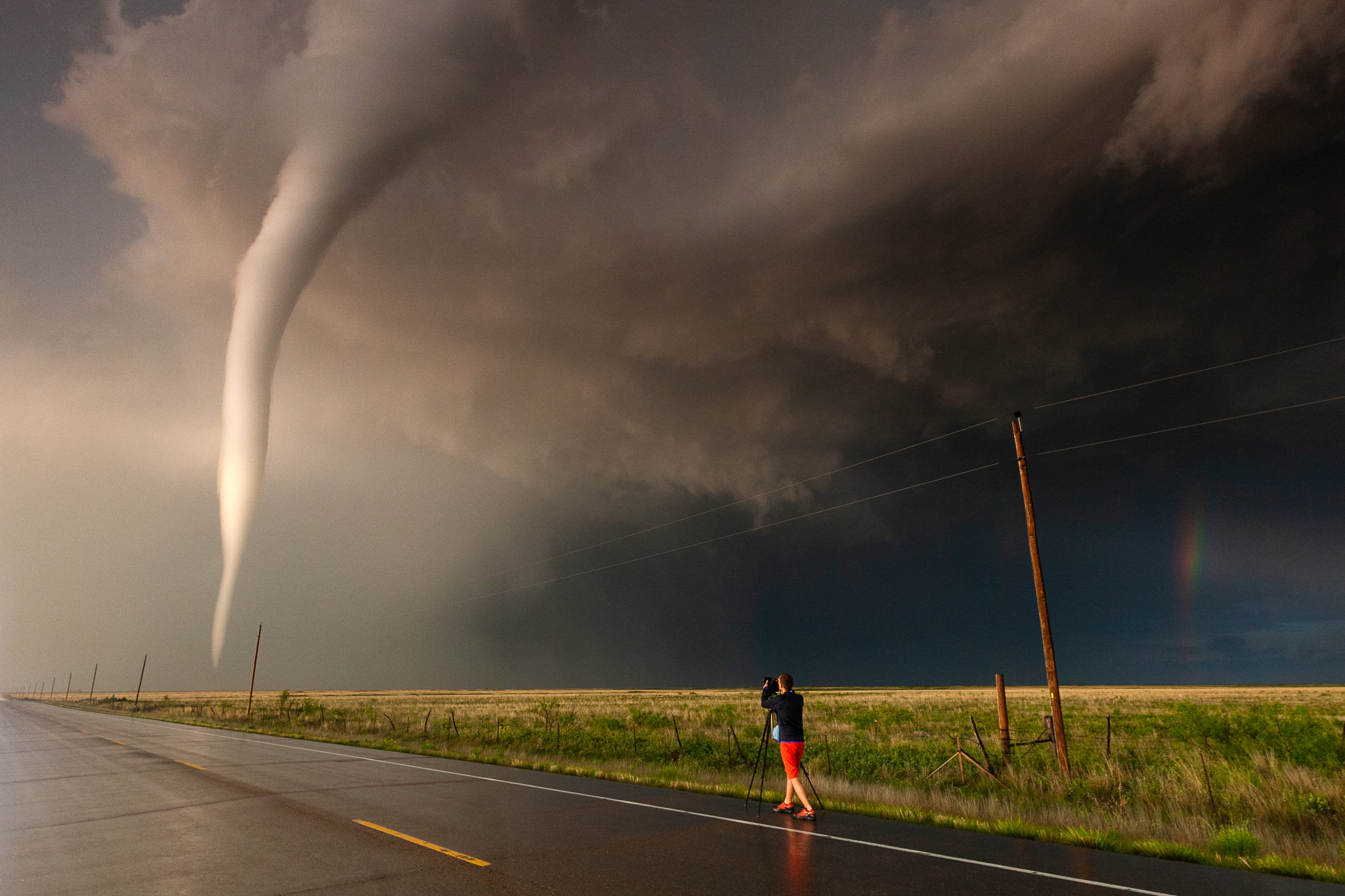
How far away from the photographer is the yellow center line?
7.75 metres

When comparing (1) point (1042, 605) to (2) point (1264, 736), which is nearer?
(1) point (1042, 605)

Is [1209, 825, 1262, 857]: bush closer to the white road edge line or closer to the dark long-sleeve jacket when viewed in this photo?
the white road edge line

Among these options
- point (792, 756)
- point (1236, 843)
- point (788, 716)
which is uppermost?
point (788, 716)

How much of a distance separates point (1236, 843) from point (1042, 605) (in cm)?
686

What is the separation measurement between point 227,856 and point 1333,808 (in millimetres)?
15807

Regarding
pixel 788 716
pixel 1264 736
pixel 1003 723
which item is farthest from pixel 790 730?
pixel 1264 736

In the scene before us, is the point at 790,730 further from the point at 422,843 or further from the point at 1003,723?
the point at 1003,723

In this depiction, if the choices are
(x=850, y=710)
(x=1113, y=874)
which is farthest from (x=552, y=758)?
(x=850, y=710)

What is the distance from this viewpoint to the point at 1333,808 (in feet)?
35.7

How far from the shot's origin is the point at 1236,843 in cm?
853

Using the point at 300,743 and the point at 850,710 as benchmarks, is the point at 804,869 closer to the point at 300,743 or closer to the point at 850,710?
the point at 300,743

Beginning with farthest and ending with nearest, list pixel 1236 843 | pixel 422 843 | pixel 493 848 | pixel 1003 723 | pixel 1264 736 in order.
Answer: pixel 1264 736 → pixel 1003 723 → pixel 422 843 → pixel 1236 843 → pixel 493 848

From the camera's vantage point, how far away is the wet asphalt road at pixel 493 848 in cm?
691

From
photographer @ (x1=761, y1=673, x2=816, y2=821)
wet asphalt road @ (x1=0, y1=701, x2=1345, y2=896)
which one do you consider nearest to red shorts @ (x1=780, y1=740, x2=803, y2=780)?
photographer @ (x1=761, y1=673, x2=816, y2=821)
